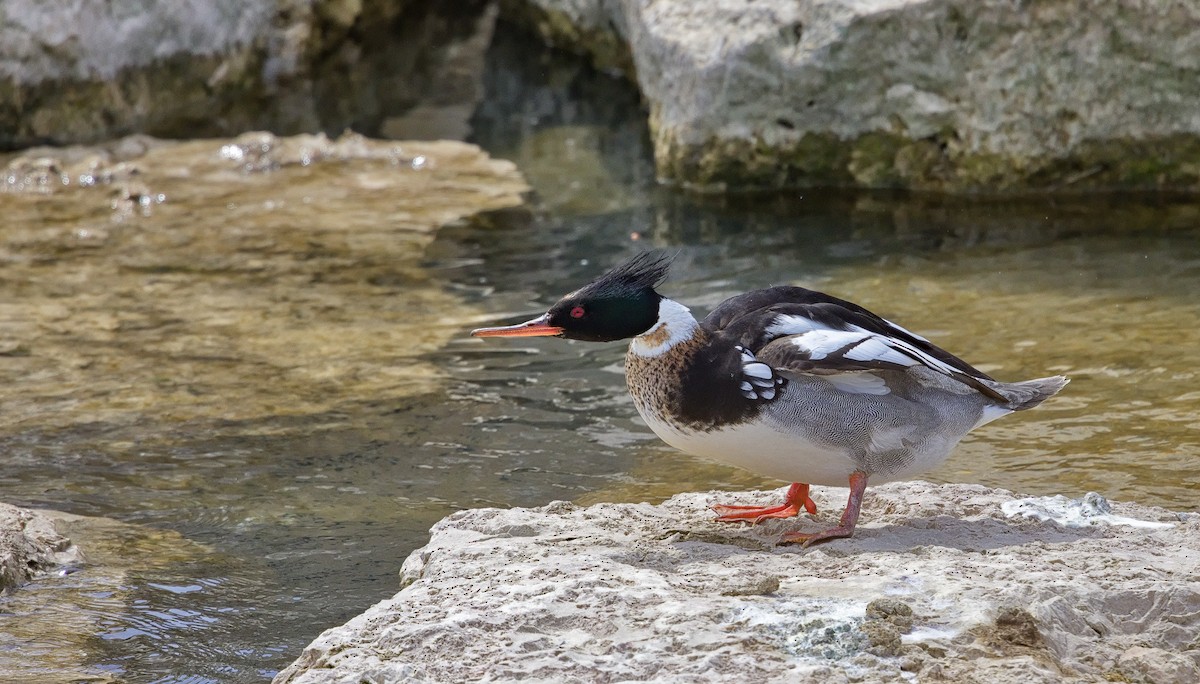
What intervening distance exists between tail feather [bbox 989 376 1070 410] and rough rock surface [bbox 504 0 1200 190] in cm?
523

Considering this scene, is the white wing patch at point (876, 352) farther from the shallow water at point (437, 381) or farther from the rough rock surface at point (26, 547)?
the rough rock surface at point (26, 547)

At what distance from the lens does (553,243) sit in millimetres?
9211

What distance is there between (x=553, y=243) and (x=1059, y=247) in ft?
10.4

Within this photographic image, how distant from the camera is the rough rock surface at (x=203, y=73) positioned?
1173 centimetres

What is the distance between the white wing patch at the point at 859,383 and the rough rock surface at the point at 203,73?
28.4 ft

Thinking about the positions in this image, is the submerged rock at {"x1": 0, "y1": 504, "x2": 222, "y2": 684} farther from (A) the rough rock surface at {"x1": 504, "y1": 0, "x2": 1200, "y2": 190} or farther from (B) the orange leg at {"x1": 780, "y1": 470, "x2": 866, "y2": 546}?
(A) the rough rock surface at {"x1": 504, "y1": 0, "x2": 1200, "y2": 190}

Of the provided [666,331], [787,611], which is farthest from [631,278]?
[787,611]

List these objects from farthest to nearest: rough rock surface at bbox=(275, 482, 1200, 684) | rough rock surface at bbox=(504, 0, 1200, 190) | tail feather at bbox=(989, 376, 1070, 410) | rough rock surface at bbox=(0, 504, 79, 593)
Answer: rough rock surface at bbox=(504, 0, 1200, 190)
rough rock surface at bbox=(0, 504, 79, 593)
tail feather at bbox=(989, 376, 1070, 410)
rough rock surface at bbox=(275, 482, 1200, 684)

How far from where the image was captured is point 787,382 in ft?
13.4

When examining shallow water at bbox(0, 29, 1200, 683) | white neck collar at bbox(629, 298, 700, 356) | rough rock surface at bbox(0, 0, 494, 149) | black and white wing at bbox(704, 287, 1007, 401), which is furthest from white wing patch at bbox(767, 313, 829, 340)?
rough rock surface at bbox(0, 0, 494, 149)

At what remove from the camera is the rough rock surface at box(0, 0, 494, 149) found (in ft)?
38.5

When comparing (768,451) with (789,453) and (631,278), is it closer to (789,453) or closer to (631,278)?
(789,453)

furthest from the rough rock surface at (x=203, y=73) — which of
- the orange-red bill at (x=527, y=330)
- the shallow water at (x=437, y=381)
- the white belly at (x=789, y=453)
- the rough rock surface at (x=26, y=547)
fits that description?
the white belly at (x=789, y=453)

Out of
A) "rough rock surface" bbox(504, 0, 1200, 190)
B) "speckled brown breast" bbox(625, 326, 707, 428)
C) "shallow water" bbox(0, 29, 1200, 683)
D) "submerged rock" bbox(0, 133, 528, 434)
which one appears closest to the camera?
"speckled brown breast" bbox(625, 326, 707, 428)
